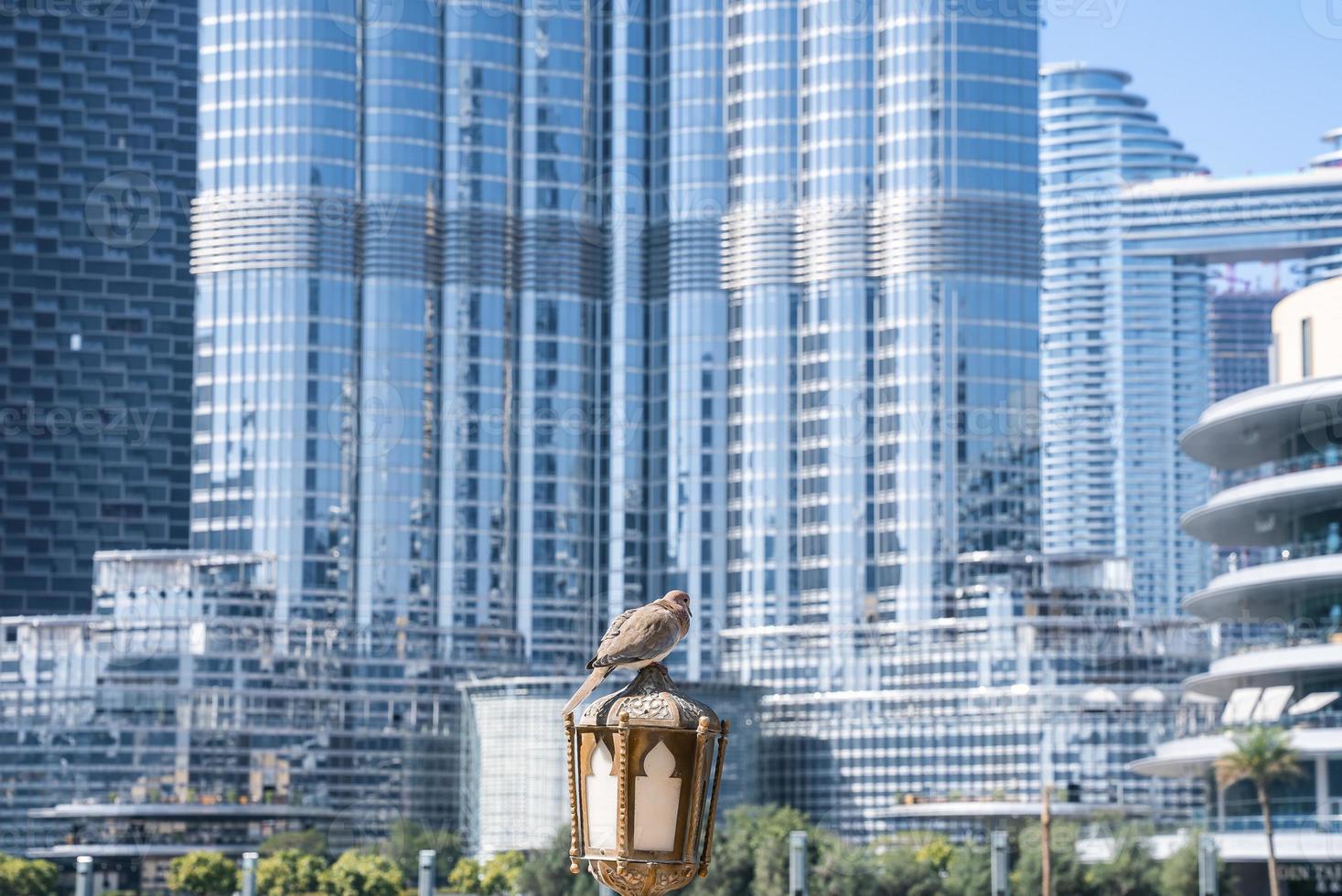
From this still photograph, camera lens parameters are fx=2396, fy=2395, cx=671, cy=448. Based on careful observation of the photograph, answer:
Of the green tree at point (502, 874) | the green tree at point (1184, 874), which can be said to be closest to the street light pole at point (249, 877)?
the green tree at point (502, 874)

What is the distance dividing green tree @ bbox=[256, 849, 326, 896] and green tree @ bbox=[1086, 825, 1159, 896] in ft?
197

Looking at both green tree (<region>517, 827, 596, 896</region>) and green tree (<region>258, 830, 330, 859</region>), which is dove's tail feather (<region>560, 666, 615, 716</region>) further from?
green tree (<region>258, 830, 330, 859</region>)

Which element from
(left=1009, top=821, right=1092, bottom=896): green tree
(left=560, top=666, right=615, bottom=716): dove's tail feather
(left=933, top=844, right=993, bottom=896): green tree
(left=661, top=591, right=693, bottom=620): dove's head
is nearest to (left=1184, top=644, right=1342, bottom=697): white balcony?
(left=1009, top=821, right=1092, bottom=896): green tree

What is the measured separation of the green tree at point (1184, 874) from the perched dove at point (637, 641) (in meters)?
116

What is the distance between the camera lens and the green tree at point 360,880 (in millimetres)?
164250

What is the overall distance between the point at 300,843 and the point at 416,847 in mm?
10416

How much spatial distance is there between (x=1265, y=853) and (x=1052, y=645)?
7533 cm

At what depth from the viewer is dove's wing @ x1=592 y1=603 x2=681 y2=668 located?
16.2 meters

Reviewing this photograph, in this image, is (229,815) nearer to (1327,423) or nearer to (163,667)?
(163,667)

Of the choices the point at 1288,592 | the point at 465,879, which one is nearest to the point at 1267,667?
the point at 1288,592

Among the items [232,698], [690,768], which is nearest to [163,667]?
[232,698]

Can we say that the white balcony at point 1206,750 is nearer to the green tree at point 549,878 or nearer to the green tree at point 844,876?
the green tree at point 844,876

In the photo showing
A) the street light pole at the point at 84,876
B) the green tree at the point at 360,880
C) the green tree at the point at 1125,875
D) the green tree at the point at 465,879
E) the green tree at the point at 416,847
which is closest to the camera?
the street light pole at the point at 84,876

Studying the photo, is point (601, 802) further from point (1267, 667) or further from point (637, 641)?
point (1267, 667)
